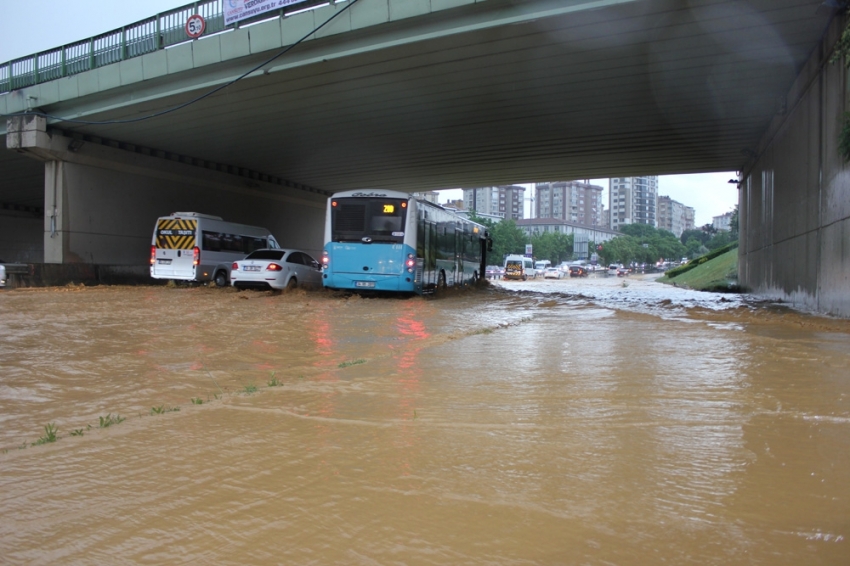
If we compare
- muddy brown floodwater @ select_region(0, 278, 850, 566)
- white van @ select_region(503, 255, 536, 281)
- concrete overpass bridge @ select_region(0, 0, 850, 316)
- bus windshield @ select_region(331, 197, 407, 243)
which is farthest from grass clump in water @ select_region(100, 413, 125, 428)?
white van @ select_region(503, 255, 536, 281)

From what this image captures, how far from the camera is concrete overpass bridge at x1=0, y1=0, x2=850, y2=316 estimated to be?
43.0ft

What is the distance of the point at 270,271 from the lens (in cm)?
1802

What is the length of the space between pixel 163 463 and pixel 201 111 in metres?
18.8

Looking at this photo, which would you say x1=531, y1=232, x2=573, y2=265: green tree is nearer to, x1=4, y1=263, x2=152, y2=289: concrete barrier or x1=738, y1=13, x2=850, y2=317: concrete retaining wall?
x1=4, y1=263, x2=152, y2=289: concrete barrier

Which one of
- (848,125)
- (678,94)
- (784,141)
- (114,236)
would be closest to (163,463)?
(848,125)

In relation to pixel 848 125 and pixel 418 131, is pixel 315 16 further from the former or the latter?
pixel 848 125

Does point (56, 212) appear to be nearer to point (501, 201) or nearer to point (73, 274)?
point (73, 274)

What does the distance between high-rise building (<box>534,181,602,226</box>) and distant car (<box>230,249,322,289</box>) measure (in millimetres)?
141944

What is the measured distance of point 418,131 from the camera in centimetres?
2172

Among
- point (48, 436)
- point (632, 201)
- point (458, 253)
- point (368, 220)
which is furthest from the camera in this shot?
point (632, 201)

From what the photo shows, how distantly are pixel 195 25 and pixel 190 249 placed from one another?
24.0 ft

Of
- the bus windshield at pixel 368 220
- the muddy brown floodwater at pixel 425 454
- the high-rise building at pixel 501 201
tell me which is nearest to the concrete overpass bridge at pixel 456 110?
the bus windshield at pixel 368 220

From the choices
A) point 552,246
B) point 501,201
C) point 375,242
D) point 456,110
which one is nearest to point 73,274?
point 375,242

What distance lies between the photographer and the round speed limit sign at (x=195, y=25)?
1753 cm
